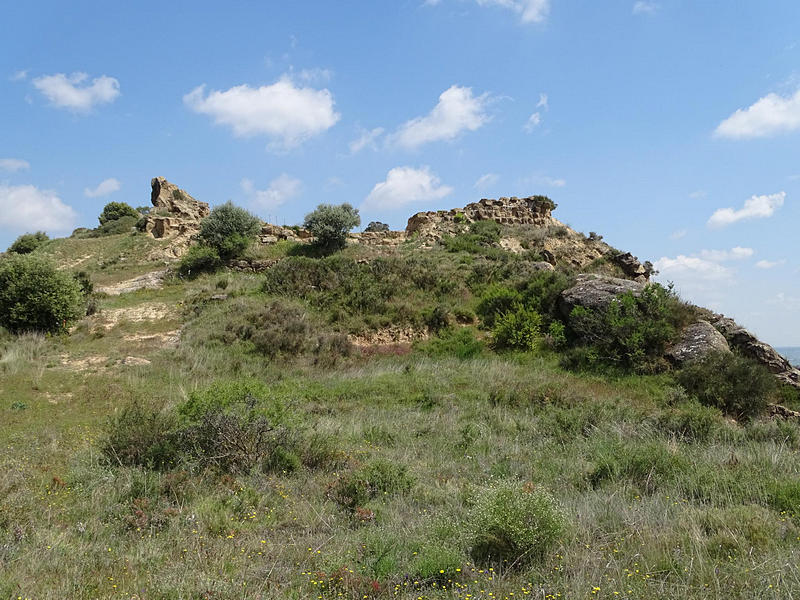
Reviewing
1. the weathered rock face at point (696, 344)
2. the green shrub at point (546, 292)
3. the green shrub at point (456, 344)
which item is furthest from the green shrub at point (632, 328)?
the green shrub at point (456, 344)

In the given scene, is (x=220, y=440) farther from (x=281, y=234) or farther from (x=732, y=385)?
(x=281, y=234)

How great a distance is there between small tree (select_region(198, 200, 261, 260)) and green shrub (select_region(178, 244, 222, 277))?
712 mm

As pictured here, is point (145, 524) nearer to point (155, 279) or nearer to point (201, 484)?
point (201, 484)

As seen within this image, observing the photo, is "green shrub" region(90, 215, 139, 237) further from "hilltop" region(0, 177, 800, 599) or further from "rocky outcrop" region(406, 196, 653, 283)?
"rocky outcrop" region(406, 196, 653, 283)

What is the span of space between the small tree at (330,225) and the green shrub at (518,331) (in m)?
12.3

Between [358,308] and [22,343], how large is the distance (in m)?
10.3

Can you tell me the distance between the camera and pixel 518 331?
629 inches

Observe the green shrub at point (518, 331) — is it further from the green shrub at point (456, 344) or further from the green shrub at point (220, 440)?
the green shrub at point (220, 440)

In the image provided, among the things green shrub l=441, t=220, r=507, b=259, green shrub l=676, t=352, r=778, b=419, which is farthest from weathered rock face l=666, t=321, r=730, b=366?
green shrub l=441, t=220, r=507, b=259

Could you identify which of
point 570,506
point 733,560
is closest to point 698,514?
point 733,560

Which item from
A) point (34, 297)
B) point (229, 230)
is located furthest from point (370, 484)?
point (229, 230)

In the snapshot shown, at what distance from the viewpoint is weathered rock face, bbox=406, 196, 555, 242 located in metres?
30.0

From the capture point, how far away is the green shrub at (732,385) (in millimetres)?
10672

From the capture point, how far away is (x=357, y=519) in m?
5.07
